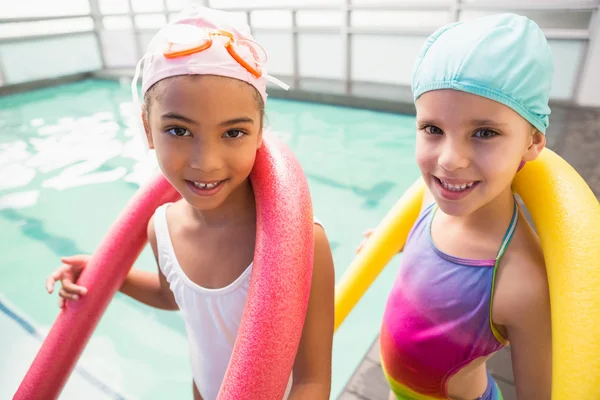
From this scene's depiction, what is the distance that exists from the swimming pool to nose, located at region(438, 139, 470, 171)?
68 centimetres

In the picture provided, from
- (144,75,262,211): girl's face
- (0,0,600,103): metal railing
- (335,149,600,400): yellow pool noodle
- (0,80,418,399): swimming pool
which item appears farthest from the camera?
(0,0,600,103): metal railing

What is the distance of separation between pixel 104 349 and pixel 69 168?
3686 mm

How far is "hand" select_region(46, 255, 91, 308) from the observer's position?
142 cm

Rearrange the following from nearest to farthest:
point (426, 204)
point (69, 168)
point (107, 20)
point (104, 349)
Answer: point (426, 204), point (104, 349), point (69, 168), point (107, 20)

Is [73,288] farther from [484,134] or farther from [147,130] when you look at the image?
[484,134]

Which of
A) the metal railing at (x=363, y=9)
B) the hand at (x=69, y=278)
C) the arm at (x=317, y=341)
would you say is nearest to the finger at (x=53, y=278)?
the hand at (x=69, y=278)

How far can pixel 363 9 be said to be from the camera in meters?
8.06

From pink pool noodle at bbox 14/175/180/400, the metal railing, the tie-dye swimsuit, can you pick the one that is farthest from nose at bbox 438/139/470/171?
the metal railing

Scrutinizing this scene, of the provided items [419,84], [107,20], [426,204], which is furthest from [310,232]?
[107,20]

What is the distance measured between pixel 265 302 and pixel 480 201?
0.60 m

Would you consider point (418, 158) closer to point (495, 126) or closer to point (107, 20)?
point (495, 126)

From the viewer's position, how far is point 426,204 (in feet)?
5.09

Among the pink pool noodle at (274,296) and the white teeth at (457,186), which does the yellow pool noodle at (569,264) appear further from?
the pink pool noodle at (274,296)

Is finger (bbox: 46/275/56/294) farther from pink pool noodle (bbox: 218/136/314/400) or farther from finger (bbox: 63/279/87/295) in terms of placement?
pink pool noodle (bbox: 218/136/314/400)
